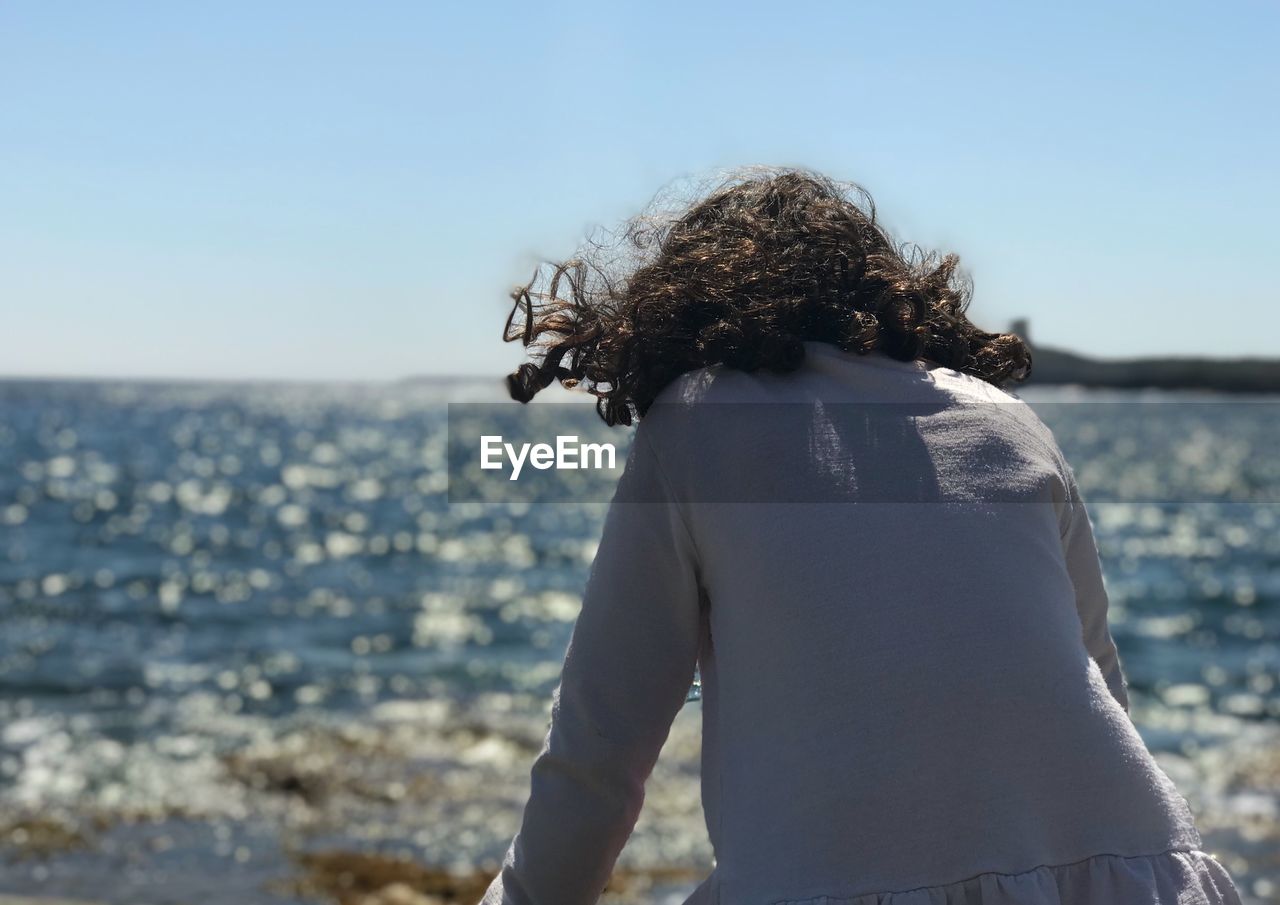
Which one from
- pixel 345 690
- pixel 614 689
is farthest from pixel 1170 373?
pixel 345 690

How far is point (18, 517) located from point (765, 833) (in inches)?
1159

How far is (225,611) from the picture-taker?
651 inches

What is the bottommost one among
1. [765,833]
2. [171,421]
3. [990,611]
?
[171,421]

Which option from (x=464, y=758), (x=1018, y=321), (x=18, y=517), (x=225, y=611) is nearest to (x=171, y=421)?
(x=18, y=517)

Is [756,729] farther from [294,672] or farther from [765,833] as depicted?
[294,672]

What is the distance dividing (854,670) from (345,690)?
11.3 meters

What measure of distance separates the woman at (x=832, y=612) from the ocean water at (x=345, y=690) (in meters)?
0.26

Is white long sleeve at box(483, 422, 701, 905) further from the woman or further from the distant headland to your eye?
the distant headland

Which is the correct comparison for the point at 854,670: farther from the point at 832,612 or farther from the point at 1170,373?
the point at 1170,373

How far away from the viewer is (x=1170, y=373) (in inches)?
55.3

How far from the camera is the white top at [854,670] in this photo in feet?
4.49
